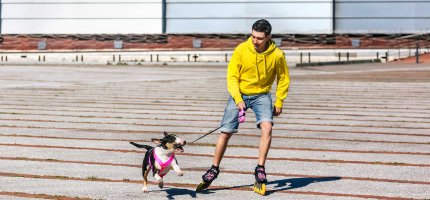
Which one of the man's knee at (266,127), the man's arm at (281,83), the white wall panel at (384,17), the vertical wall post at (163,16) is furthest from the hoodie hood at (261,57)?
the vertical wall post at (163,16)

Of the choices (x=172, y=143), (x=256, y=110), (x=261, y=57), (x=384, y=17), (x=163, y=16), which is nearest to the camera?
(x=172, y=143)

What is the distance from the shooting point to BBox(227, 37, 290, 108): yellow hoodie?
7625mm

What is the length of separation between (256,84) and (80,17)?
53.4 m

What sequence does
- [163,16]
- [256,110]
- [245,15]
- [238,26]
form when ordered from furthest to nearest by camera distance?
[163,16] → [238,26] → [245,15] → [256,110]

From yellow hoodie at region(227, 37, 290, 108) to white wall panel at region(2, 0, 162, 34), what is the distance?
50.7 meters

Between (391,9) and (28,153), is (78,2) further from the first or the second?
(28,153)

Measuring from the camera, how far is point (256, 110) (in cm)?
783

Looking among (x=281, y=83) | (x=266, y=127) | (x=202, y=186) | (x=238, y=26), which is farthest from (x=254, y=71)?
(x=238, y=26)

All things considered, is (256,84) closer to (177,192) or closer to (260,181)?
(260,181)

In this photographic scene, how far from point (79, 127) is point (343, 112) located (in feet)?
16.8

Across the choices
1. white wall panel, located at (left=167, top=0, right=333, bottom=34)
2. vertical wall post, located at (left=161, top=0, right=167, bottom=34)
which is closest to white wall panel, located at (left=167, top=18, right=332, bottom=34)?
white wall panel, located at (left=167, top=0, right=333, bottom=34)

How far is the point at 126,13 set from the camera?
58781 millimetres

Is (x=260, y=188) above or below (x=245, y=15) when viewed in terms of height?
below

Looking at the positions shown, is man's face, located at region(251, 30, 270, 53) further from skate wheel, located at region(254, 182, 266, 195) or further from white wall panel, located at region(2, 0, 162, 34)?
white wall panel, located at region(2, 0, 162, 34)
